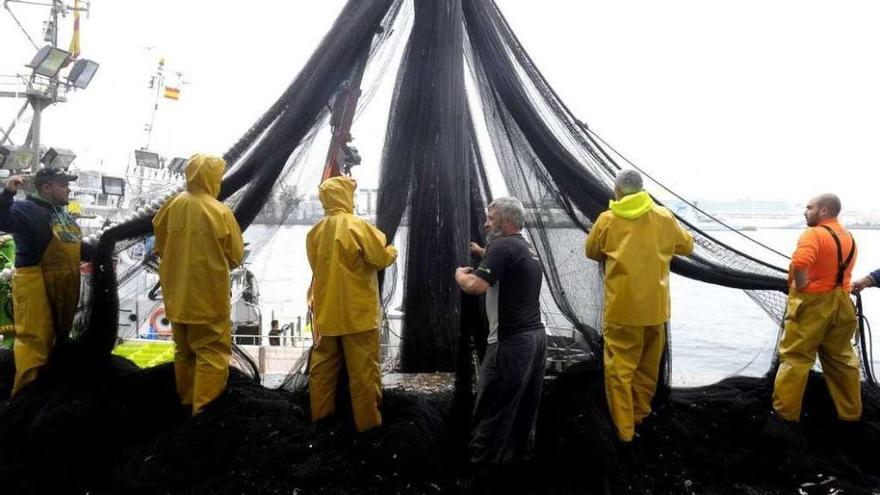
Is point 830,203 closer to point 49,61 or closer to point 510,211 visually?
point 510,211

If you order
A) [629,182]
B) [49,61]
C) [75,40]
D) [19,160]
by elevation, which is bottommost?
[629,182]

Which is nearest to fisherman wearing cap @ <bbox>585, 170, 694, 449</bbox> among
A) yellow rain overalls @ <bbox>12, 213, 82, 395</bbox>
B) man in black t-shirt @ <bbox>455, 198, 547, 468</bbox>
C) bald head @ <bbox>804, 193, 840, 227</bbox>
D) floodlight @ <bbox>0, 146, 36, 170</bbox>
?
man in black t-shirt @ <bbox>455, 198, 547, 468</bbox>

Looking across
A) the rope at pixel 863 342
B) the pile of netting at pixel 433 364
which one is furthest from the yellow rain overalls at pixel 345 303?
the rope at pixel 863 342

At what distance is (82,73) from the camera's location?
60.4ft

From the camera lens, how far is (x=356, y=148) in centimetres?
475

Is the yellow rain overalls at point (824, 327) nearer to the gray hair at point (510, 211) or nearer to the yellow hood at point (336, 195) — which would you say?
the gray hair at point (510, 211)

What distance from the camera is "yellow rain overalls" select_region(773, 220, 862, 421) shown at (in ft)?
13.8

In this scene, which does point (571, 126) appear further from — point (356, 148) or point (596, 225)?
point (356, 148)

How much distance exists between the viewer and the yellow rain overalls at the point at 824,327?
13.8ft

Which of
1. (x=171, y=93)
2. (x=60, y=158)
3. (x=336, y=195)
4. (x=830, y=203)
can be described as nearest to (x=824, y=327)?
(x=830, y=203)

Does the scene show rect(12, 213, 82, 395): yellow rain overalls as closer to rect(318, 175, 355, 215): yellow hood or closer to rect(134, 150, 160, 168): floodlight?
rect(318, 175, 355, 215): yellow hood

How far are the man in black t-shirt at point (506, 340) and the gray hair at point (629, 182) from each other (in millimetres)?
835

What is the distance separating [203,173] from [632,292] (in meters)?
2.77

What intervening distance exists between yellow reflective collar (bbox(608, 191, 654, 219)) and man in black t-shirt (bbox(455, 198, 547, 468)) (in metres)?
0.75
